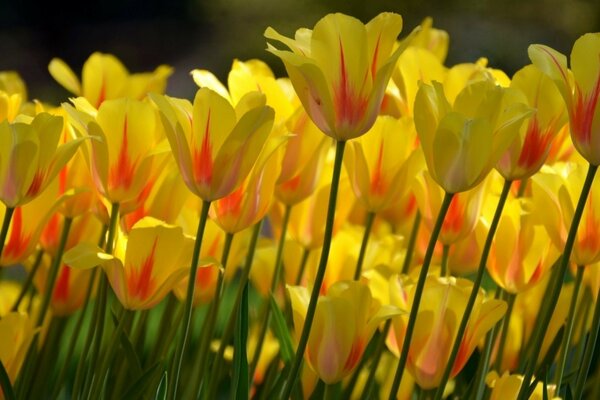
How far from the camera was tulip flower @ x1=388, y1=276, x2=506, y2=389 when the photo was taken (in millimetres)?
971

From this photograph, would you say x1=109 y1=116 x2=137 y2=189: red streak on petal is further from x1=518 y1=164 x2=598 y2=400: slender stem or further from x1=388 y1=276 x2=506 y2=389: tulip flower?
x1=518 y1=164 x2=598 y2=400: slender stem

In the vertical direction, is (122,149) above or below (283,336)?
above

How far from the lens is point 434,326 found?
0.98 m

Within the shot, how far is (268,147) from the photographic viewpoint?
3.12 feet

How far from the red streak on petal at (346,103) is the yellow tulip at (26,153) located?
18 cm

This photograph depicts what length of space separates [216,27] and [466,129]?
7.05 metres

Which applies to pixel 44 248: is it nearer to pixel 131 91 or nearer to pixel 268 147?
pixel 131 91

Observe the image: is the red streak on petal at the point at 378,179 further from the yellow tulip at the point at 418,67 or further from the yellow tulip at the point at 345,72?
the yellow tulip at the point at 345,72

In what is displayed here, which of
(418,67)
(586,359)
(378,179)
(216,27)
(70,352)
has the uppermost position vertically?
(216,27)

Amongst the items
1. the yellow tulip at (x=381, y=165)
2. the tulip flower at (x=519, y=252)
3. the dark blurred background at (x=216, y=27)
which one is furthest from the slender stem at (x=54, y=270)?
the dark blurred background at (x=216, y=27)

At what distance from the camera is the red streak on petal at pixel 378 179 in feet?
3.63

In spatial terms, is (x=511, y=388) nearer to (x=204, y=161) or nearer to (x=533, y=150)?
(x=533, y=150)

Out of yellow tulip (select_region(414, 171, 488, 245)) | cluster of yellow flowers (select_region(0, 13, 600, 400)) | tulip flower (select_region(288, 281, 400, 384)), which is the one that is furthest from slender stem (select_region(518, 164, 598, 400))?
yellow tulip (select_region(414, 171, 488, 245))

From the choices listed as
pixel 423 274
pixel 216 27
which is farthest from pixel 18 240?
pixel 216 27
